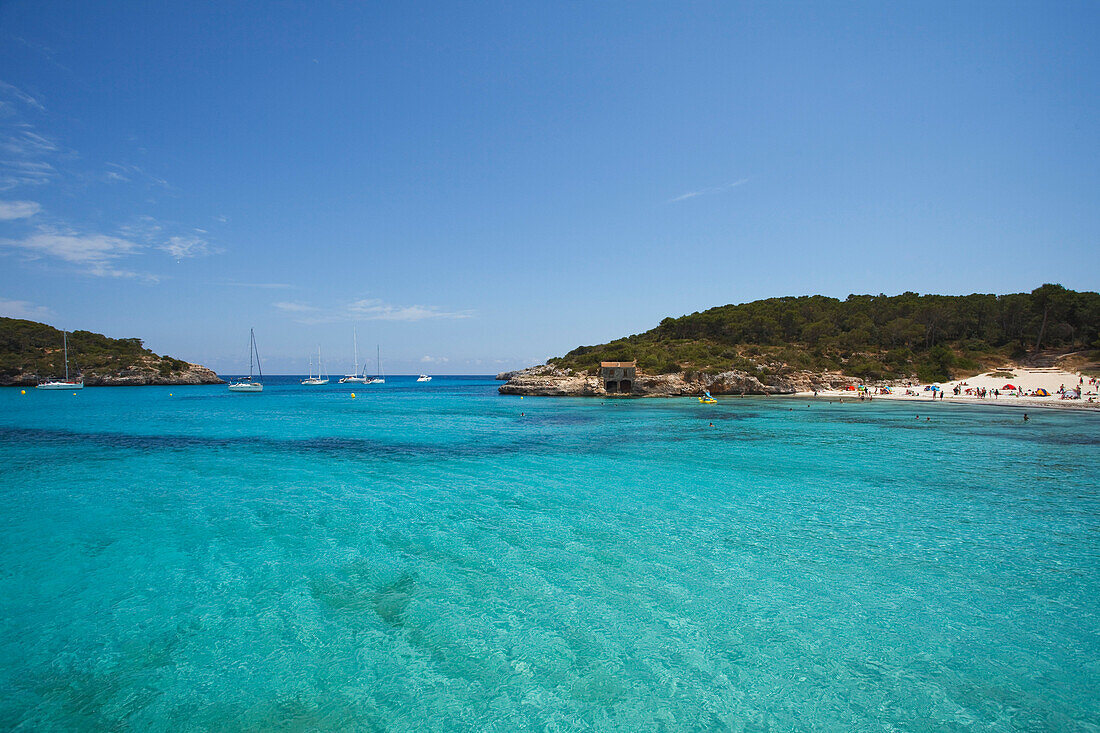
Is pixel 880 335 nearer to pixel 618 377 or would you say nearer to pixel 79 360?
pixel 618 377

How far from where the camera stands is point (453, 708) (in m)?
5.70

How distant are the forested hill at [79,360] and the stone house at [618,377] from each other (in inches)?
3554

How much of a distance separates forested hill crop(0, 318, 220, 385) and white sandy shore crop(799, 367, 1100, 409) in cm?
11748

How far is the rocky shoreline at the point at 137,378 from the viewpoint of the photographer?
81250 mm

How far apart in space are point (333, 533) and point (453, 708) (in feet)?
24.7

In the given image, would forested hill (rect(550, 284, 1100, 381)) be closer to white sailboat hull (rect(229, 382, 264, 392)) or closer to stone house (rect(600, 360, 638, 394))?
stone house (rect(600, 360, 638, 394))

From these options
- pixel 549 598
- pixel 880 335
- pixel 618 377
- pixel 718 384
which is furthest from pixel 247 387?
pixel 880 335

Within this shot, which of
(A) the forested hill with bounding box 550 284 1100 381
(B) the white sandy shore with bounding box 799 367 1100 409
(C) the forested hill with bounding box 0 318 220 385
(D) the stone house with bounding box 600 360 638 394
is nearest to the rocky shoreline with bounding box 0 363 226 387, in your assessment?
(C) the forested hill with bounding box 0 318 220 385

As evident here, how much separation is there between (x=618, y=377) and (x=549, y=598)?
59.3 m

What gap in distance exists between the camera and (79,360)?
8881 cm

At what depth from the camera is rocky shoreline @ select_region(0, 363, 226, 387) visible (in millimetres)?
81250

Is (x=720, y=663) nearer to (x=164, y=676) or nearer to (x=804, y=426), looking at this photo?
(x=164, y=676)

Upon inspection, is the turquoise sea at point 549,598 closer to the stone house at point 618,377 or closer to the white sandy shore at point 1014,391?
the white sandy shore at point 1014,391

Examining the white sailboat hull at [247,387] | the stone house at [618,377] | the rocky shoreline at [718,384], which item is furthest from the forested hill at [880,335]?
the white sailboat hull at [247,387]
